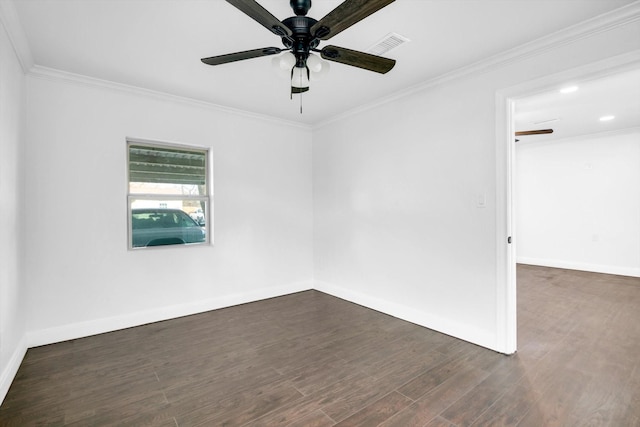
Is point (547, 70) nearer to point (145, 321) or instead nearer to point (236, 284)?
point (236, 284)

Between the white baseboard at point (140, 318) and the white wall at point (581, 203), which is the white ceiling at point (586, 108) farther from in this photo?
the white baseboard at point (140, 318)

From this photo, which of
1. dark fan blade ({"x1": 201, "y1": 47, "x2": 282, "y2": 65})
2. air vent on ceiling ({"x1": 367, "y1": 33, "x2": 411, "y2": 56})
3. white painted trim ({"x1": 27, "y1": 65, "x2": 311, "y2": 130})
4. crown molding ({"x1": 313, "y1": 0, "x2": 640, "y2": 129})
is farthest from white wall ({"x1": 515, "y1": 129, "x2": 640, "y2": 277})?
dark fan blade ({"x1": 201, "y1": 47, "x2": 282, "y2": 65})

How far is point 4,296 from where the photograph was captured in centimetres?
215

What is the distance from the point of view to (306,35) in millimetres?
1881

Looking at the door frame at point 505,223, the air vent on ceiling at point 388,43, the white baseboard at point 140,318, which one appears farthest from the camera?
the white baseboard at point 140,318

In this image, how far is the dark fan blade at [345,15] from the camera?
148 cm

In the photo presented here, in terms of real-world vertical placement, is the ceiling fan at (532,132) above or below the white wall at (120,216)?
above

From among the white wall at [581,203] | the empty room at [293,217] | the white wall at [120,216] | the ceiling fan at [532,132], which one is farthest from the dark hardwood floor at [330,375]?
the ceiling fan at [532,132]

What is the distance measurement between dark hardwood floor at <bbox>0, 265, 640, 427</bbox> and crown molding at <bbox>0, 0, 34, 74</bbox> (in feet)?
8.13

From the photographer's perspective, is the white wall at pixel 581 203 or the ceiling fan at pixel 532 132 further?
the white wall at pixel 581 203

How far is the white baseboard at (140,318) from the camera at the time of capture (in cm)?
293

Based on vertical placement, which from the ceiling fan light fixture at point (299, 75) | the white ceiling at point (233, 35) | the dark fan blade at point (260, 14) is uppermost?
the white ceiling at point (233, 35)

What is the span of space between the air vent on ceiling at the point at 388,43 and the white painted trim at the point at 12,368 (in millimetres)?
3532

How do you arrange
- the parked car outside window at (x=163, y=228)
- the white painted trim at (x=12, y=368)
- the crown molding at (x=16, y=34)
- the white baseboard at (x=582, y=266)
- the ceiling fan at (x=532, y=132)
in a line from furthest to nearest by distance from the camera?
the white baseboard at (x=582, y=266)
the ceiling fan at (x=532, y=132)
the parked car outside window at (x=163, y=228)
the white painted trim at (x=12, y=368)
the crown molding at (x=16, y=34)
